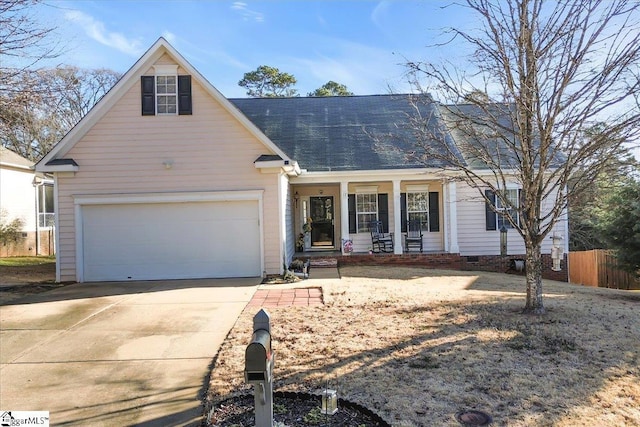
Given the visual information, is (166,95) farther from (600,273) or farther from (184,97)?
(600,273)

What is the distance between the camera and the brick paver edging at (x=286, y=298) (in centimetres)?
811

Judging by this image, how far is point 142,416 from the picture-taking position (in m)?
3.80

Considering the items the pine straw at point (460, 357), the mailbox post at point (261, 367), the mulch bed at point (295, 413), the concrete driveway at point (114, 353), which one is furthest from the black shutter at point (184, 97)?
the mailbox post at point (261, 367)

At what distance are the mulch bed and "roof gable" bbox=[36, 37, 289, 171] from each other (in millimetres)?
8011

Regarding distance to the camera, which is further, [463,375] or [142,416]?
[463,375]

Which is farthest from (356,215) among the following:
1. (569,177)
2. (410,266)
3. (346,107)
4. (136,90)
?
(569,177)

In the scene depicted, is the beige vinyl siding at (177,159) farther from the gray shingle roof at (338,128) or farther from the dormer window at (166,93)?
the gray shingle roof at (338,128)

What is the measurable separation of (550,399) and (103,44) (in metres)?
12.6

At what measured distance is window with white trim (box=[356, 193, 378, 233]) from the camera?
15.2 meters

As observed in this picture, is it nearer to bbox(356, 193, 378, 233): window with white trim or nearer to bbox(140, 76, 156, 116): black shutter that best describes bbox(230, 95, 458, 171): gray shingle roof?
bbox(356, 193, 378, 233): window with white trim

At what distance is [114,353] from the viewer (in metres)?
5.52

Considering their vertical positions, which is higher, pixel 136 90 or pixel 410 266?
pixel 136 90

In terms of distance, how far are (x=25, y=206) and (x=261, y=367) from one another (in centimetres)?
2299

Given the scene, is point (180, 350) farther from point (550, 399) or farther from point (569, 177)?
point (569, 177)
